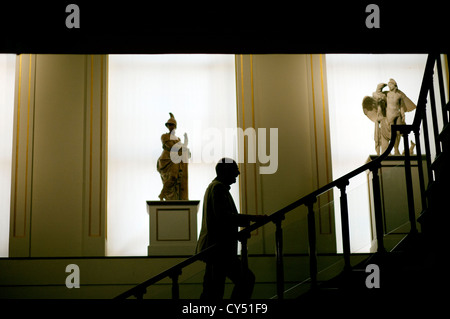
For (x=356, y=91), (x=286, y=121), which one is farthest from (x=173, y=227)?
(x=356, y=91)

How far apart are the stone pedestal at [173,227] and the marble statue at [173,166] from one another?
214 mm

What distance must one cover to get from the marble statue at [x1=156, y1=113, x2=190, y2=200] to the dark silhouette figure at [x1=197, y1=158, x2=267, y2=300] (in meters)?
2.98

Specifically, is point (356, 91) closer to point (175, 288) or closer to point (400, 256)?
point (400, 256)

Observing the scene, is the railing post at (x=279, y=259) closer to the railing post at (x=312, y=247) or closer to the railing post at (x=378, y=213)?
the railing post at (x=312, y=247)

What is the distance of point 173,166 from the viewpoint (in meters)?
8.20

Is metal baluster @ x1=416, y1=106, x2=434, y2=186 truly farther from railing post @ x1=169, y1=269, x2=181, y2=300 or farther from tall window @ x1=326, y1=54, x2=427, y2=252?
tall window @ x1=326, y1=54, x2=427, y2=252

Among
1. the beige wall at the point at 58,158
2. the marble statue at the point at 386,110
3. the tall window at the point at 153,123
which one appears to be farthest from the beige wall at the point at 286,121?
the beige wall at the point at 58,158

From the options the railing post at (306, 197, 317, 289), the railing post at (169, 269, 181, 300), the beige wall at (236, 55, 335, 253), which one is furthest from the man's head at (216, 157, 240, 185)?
the beige wall at (236, 55, 335, 253)

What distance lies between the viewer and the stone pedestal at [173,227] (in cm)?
778

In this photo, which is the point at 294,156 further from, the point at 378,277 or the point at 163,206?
the point at 378,277

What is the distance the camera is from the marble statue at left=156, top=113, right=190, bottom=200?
320 inches

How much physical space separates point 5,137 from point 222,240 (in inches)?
186
